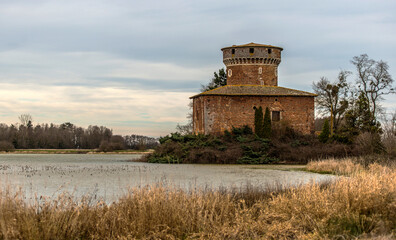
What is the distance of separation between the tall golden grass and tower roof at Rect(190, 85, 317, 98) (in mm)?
33913

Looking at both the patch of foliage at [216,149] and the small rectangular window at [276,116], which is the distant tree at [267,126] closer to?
the patch of foliage at [216,149]

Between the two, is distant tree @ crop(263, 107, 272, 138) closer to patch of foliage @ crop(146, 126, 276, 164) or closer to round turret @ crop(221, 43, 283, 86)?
patch of foliage @ crop(146, 126, 276, 164)

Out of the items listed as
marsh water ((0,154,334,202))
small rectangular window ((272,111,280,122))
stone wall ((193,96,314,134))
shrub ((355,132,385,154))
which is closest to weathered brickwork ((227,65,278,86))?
stone wall ((193,96,314,134))

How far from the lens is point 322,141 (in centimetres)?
4378

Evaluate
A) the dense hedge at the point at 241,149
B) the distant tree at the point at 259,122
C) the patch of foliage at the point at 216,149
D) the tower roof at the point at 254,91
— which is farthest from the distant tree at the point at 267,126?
the tower roof at the point at 254,91

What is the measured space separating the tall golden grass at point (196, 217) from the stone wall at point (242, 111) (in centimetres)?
3316

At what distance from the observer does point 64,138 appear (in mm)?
100062

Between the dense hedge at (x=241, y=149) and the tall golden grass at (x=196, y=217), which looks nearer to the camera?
the tall golden grass at (x=196, y=217)

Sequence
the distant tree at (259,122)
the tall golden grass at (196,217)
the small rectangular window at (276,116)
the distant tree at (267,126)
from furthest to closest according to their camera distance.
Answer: the small rectangular window at (276,116) → the distant tree at (259,122) → the distant tree at (267,126) → the tall golden grass at (196,217)

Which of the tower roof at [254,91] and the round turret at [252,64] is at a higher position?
the round turret at [252,64]

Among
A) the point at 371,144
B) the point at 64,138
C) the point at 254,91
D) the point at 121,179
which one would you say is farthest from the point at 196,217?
the point at 64,138

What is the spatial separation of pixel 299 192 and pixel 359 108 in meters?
33.4

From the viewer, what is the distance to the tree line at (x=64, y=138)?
290ft

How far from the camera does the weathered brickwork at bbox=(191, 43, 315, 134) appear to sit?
45.0 meters
